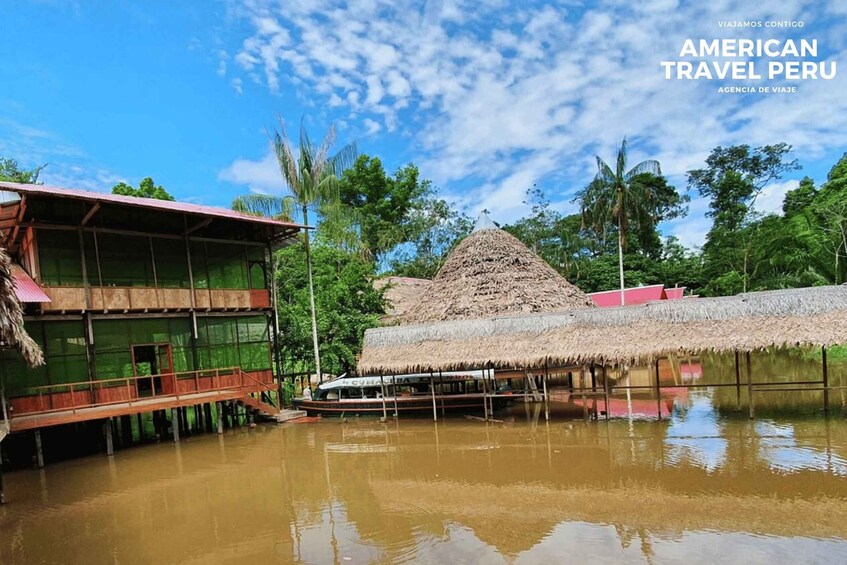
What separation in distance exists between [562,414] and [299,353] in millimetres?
11055

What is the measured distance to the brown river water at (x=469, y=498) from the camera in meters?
6.93

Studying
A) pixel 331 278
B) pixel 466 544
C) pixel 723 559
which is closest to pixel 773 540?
pixel 723 559

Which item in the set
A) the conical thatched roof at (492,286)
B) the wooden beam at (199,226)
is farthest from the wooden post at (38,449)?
the conical thatched roof at (492,286)

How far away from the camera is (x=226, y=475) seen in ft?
37.4

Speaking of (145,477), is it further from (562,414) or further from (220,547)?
(562,414)

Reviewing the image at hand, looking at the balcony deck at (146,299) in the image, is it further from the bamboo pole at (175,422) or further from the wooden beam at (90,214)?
the bamboo pole at (175,422)

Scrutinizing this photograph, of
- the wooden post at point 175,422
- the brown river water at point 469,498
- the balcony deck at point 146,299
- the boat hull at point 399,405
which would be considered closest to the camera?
the brown river water at point 469,498

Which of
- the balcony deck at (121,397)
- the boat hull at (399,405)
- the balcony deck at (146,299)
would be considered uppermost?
the balcony deck at (146,299)

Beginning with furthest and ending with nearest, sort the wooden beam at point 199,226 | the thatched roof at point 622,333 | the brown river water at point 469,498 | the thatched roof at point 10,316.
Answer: the wooden beam at point 199,226, the thatched roof at point 622,333, the thatched roof at point 10,316, the brown river water at point 469,498

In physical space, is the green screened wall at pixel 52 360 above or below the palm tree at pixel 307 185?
below

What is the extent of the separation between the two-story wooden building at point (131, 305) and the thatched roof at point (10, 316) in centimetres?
285

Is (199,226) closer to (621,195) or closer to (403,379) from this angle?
(403,379)

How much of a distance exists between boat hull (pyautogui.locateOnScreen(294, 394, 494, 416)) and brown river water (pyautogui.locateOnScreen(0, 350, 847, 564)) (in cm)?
221

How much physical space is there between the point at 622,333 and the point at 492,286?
236 inches
